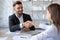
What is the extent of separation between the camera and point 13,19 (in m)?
2.77

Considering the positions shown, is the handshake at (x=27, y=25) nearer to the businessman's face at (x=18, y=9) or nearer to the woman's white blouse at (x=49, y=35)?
the businessman's face at (x=18, y=9)

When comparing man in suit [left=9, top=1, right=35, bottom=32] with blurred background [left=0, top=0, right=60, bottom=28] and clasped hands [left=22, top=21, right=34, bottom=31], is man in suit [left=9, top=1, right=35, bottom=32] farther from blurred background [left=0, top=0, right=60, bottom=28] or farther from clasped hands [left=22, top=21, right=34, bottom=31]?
blurred background [left=0, top=0, right=60, bottom=28]

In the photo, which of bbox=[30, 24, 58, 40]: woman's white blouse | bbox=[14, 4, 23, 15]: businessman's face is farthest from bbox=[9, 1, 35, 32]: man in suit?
bbox=[30, 24, 58, 40]: woman's white blouse

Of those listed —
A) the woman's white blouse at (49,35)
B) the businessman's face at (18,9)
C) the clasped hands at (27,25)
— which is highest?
the businessman's face at (18,9)

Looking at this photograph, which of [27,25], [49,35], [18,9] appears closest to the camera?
[49,35]

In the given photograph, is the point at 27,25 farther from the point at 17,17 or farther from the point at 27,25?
the point at 17,17

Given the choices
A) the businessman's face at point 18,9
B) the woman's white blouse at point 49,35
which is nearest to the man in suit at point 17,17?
the businessman's face at point 18,9

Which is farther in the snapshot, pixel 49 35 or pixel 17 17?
pixel 17 17

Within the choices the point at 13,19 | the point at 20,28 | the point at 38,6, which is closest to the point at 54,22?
the point at 20,28

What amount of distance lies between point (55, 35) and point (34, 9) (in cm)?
239

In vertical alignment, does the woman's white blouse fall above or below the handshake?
above

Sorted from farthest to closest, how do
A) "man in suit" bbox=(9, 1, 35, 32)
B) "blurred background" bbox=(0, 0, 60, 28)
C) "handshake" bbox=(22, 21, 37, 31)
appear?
"blurred background" bbox=(0, 0, 60, 28) < "man in suit" bbox=(9, 1, 35, 32) < "handshake" bbox=(22, 21, 37, 31)

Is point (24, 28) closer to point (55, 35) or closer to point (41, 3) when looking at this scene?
point (55, 35)

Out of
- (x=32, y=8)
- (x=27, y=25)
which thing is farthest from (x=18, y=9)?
(x=32, y=8)
